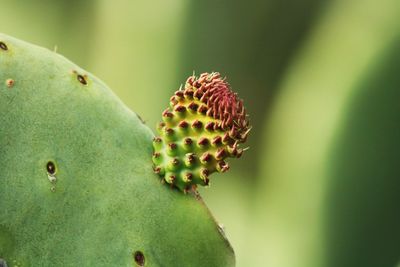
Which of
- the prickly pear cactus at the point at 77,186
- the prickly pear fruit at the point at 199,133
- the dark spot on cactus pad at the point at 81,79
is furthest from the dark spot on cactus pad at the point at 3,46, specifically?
the prickly pear fruit at the point at 199,133

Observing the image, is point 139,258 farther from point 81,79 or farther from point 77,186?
point 81,79

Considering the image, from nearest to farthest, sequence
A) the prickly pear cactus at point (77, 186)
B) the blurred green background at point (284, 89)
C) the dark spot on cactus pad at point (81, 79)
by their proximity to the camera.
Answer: the prickly pear cactus at point (77, 186), the dark spot on cactus pad at point (81, 79), the blurred green background at point (284, 89)

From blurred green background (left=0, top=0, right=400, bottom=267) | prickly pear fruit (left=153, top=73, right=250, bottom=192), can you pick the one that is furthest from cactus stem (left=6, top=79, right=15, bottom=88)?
blurred green background (left=0, top=0, right=400, bottom=267)

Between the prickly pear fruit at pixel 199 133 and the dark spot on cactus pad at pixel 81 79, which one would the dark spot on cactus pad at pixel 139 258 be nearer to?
the prickly pear fruit at pixel 199 133

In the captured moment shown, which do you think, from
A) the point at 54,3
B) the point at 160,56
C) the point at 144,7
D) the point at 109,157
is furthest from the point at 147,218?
the point at 54,3

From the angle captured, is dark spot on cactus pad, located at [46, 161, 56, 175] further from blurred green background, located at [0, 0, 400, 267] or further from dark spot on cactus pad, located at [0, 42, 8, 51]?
blurred green background, located at [0, 0, 400, 267]

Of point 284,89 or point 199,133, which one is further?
point 284,89

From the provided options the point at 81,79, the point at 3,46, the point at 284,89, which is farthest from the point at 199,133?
the point at 284,89
